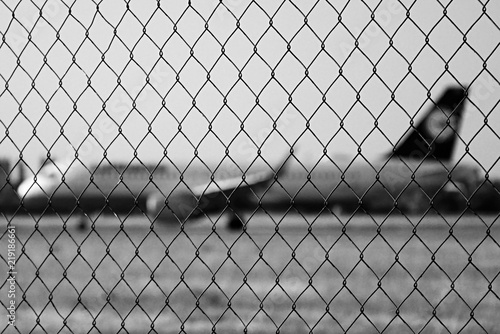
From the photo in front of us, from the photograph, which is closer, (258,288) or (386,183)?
(258,288)

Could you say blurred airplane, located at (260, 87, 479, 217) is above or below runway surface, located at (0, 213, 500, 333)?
below

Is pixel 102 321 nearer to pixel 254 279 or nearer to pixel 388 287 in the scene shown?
pixel 254 279

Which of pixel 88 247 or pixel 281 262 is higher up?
pixel 281 262

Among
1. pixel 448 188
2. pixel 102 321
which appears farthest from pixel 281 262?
pixel 448 188

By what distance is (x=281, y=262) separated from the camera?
9.30 metres

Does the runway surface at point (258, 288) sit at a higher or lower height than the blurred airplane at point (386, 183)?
higher

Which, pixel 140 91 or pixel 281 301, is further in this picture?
pixel 281 301

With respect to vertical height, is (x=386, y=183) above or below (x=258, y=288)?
below

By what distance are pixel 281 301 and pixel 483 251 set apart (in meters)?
5.57

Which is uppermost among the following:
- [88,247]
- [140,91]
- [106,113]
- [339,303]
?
[140,91]

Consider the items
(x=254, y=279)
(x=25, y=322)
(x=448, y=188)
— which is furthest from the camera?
(x=448, y=188)

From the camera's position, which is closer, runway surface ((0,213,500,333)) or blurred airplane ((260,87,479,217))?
runway surface ((0,213,500,333))

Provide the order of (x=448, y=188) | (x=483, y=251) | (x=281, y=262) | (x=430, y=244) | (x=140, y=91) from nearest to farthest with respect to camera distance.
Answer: (x=140, y=91) < (x=281, y=262) < (x=483, y=251) < (x=430, y=244) < (x=448, y=188)

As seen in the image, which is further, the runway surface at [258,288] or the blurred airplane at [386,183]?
the blurred airplane at [386,183]
